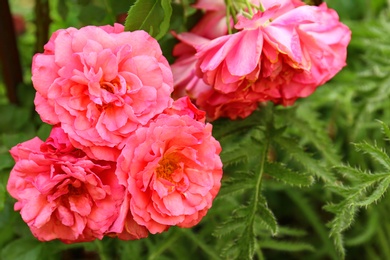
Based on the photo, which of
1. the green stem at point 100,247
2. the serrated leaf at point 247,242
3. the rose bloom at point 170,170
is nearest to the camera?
the rose bloom at point 170,170

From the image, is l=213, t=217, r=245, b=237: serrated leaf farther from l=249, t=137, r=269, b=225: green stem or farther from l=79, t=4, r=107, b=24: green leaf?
l=79, t=4, r=107, b=24: green leaf

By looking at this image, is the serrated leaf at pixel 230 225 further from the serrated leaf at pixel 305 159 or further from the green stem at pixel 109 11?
the green stem at pixel 109 11

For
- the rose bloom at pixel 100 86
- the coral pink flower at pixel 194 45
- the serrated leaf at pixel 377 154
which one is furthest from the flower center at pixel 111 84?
the serrated leaf at pixel 377 154

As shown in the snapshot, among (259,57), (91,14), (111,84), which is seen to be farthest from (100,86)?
(91,14)

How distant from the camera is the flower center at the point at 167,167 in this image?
0.58 meters

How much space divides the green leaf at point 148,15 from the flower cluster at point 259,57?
0.14 ft

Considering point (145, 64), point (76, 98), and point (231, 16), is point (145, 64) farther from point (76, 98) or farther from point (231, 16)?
point (231, 16)

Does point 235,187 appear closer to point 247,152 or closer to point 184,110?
point 247,152

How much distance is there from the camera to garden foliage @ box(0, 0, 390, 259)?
582 mm

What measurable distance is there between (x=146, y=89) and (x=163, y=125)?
A: 4cm

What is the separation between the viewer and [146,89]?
0.57m

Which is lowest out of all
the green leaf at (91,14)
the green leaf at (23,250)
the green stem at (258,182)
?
the green leaf at (23,250)

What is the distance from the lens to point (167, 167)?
58 centimetres

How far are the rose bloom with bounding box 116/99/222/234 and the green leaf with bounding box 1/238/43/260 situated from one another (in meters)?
0.24
